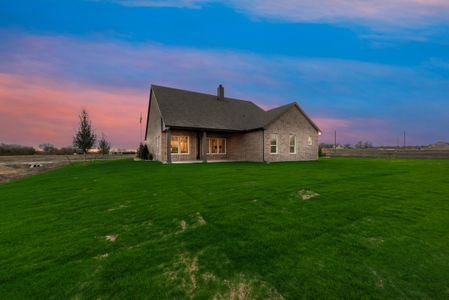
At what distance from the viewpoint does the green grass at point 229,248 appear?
237cm

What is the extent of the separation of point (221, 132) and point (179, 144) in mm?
4823

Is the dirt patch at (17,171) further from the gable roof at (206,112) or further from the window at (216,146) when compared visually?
the window at (216,146)

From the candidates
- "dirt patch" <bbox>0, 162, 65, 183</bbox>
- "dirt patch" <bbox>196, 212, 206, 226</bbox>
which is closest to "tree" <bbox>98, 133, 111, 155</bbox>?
"dirt patch" <bbox>0, 162, 65, 183</bbox>

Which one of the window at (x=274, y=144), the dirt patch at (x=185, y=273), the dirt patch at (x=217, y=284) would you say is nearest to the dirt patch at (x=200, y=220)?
the dirt patch at (x=185, y=273)

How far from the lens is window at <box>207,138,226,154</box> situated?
67.3ft

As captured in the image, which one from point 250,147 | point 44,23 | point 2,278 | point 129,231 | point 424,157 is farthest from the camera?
point 424,157

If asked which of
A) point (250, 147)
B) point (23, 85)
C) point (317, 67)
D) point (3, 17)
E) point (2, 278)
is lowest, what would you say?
point (2, 278)

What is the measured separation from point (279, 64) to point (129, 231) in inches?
1652

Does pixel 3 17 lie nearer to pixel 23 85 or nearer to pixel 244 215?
pixel 23 85

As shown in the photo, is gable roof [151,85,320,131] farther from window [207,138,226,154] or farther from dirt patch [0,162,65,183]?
dirt patch [0,162,65,183]

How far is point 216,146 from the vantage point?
20.8 meters

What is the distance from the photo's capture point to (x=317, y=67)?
126 feet

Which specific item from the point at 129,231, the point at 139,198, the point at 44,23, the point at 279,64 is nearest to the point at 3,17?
the point at 44,23

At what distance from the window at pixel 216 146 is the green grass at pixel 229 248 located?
47.5 ft
